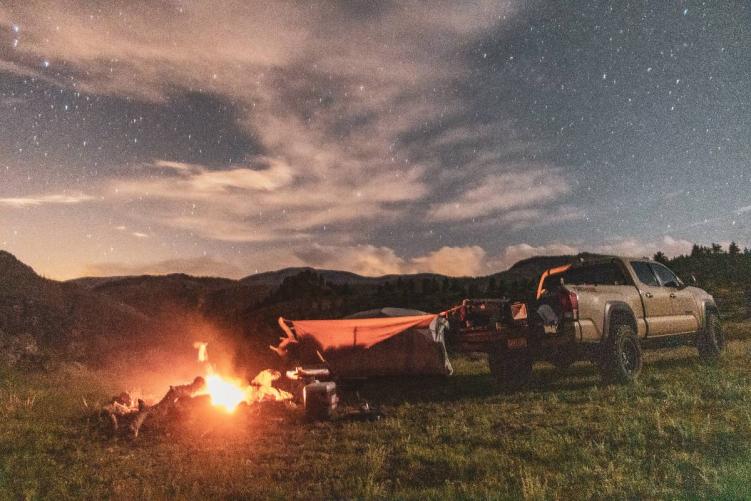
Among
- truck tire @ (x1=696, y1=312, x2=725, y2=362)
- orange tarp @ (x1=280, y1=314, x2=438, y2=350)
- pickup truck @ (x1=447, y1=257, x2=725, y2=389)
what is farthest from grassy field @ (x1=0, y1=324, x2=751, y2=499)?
orange tarp @ (x1=280, y1=314, x2=438, y2=350)

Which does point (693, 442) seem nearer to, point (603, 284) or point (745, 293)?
point (603, 284)

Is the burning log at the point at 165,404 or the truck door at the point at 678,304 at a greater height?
the truck door at the point at 678,304

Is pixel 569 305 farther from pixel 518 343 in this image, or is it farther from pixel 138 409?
pixel 138 409

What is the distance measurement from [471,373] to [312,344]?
433 cm

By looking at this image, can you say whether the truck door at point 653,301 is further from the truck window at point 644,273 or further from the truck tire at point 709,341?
the truck tire at point 709,341

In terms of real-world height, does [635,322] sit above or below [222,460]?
above

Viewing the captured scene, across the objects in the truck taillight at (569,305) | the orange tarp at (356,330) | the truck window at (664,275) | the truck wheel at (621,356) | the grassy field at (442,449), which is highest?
the truck window at (664,275)

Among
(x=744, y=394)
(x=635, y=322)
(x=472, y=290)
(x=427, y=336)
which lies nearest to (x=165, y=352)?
(x=427, y=336)

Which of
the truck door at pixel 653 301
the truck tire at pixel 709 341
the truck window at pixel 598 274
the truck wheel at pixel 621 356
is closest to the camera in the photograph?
the truck wheel at pixel 621 356

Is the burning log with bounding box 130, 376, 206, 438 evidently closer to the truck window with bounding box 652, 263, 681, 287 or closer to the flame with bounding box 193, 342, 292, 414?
the flame with bounding box 193, 342, 292, 414

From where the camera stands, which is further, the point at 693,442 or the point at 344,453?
the point at 344,453

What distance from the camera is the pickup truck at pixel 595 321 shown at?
10.0 metres

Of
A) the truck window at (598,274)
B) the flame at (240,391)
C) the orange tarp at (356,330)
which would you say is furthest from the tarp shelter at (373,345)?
the truck window at (598,274)

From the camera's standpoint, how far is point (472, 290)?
42562 mm
